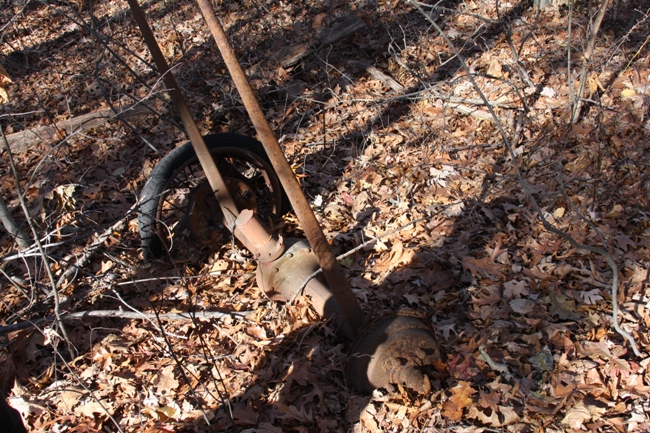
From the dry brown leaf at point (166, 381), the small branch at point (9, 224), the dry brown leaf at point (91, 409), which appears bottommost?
the dry brown leaf at point (166, 381)

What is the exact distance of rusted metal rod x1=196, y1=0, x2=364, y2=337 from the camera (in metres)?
2.84

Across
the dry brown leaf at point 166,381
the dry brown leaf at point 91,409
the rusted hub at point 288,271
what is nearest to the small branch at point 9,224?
the dry brown leaf at point 91,409

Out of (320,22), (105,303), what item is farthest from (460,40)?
(105,303)

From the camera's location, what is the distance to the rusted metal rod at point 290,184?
9.33 ft

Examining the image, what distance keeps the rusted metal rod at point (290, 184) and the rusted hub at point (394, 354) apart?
0.69 ft

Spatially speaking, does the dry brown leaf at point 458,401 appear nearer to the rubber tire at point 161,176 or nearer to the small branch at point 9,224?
the rubber tire at point 161,176

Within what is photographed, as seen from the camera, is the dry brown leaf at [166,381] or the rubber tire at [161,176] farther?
the rubber tire at [161,176]

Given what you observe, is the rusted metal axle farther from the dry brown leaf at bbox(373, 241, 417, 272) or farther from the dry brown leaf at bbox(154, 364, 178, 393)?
the dry brown leaf at bbox(154, 364, 178, 393)

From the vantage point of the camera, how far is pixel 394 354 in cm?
335

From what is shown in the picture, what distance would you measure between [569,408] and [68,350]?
4011 mm

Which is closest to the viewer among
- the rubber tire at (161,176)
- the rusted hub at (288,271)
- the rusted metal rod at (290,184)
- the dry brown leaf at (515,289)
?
the rusted metal rod at (290,184)

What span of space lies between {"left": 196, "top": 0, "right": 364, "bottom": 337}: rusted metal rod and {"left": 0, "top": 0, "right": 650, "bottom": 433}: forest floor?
483 mm

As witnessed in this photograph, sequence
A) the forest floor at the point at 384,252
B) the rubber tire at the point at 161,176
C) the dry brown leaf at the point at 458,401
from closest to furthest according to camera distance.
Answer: the dry brown leaf at the point at 458,401, the forest floor at the point at 384,252, the rubber tire at the point at 161,176

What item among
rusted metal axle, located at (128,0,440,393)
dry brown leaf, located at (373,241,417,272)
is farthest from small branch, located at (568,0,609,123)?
rusted metal axle, located at (128,0,440,393)
